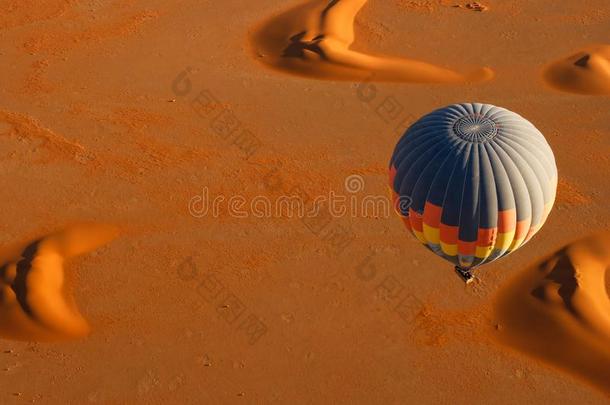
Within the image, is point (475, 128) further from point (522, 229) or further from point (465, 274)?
point (465, 274)

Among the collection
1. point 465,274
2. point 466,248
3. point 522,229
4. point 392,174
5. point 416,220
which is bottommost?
point 465,274

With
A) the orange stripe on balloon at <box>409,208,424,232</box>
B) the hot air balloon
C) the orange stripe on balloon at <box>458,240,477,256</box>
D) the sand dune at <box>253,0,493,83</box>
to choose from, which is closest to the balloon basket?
the orange stripe on balloon at <box>458,240,477,256</box>

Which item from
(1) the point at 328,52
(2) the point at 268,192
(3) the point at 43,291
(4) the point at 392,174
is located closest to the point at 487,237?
(4) the point at 392,174

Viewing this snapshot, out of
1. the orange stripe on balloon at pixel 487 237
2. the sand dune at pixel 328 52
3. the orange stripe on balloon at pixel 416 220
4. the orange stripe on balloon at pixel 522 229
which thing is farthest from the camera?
the sand dune at pixel 328 52

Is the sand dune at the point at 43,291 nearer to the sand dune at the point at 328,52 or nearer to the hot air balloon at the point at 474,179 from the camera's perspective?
the hot air balloon at the point at 474,179

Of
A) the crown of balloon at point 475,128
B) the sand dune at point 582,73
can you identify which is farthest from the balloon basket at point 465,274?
the sand dune at point 582,73

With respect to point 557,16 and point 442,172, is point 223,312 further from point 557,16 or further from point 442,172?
point 557,16

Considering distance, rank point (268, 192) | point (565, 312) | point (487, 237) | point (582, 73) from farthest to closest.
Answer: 1. point (582, 73)
2. point (268, 192)
3. point (565, 312)
4. point (487, 237)
